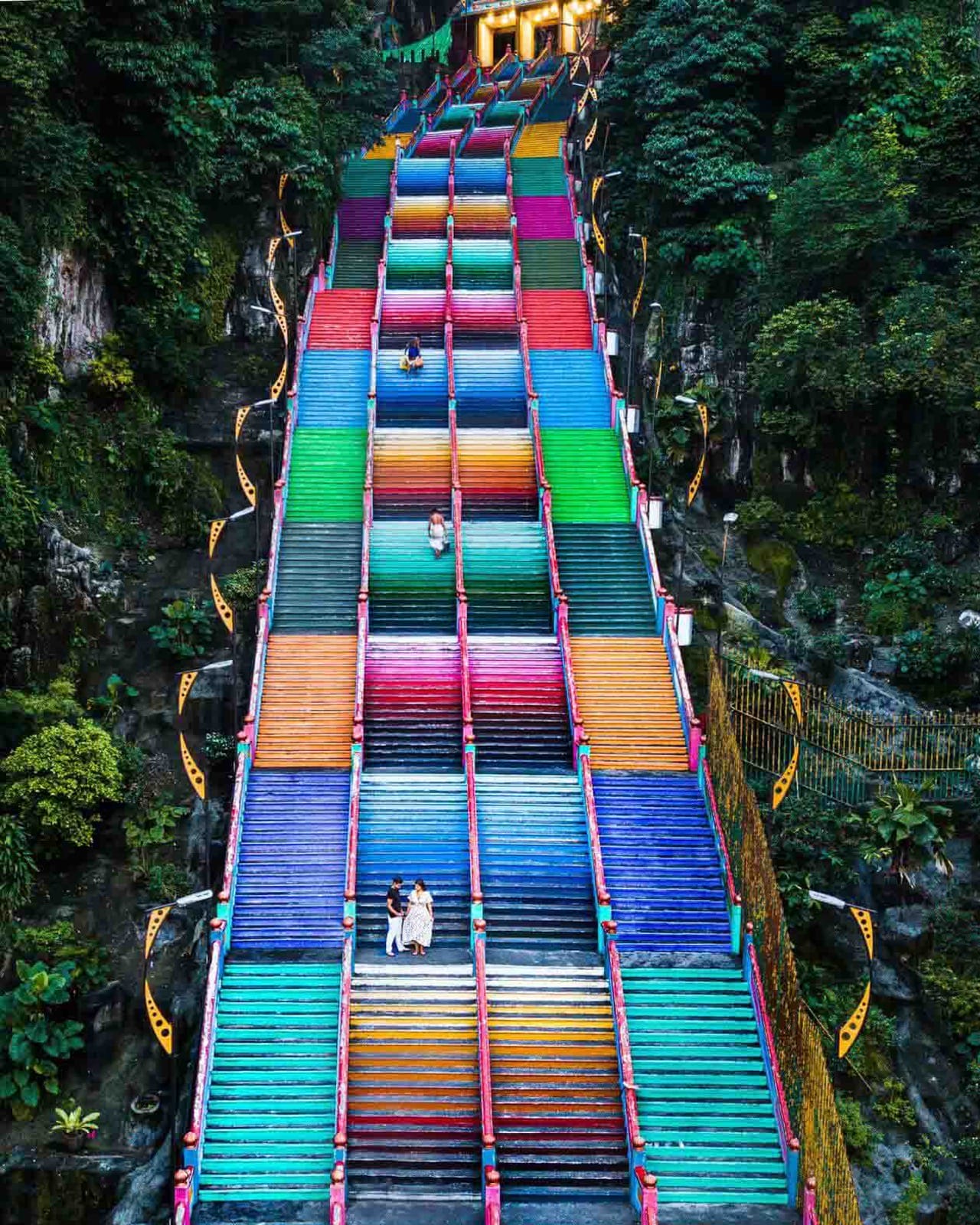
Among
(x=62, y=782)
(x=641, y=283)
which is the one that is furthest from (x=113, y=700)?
(x=641, y=283)

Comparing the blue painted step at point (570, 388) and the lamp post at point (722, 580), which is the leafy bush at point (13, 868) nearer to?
the lamp post at point (722, 580)

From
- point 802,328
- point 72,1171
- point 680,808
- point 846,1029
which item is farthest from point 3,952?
point 802,328

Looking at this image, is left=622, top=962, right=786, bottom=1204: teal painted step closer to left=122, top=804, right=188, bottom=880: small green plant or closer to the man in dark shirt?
the man in dark shirt

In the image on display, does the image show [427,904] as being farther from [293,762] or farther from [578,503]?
[578,503]

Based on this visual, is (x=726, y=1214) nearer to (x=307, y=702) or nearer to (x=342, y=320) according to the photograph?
(x=307, y=702)

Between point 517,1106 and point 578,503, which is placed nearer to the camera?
point 517,1106

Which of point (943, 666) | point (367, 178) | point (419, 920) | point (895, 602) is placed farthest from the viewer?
point (367, 178)

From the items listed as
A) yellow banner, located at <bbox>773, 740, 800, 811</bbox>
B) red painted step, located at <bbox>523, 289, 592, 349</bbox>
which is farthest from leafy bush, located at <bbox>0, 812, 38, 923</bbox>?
red painted step, located at <bbox>523, 289, 592, 349</bbox>
